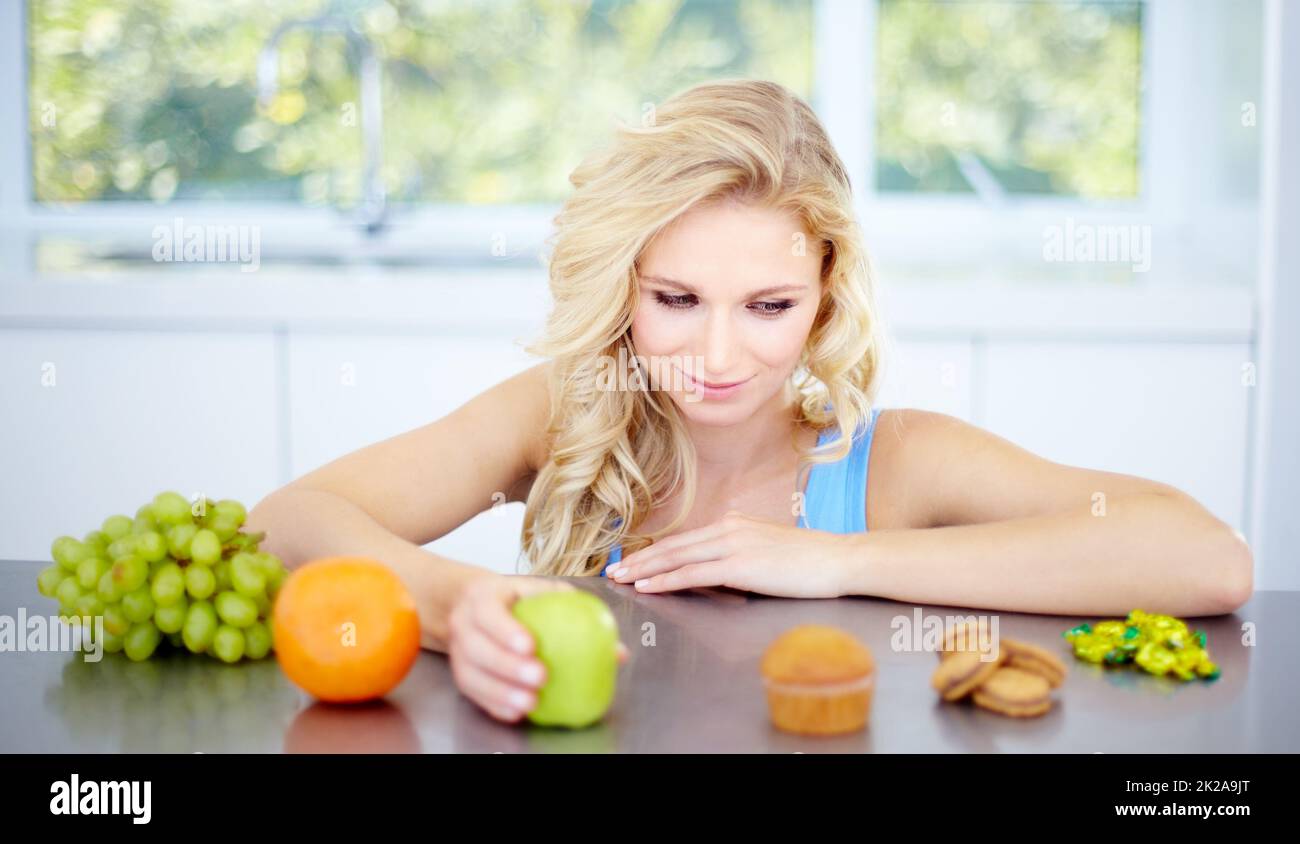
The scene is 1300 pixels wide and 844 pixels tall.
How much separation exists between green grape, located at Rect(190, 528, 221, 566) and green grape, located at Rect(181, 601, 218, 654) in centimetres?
4

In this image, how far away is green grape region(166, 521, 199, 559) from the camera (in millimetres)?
1125

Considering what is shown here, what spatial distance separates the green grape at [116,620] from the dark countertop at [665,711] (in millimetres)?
28

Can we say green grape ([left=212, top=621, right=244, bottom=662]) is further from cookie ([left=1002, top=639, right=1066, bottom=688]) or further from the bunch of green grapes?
cookie ([left=1002, top=639, right=1066, bottom=688])

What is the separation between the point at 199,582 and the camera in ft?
3.61

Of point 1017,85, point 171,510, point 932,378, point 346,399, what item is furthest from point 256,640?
point 1017,85

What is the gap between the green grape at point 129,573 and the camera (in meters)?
1.09

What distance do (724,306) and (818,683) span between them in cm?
68

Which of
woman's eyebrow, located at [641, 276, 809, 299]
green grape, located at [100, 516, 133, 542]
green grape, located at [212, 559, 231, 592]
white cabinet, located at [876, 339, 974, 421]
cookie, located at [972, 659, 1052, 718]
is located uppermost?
woman's eyebrow, located at [641, 276, 809, 299]

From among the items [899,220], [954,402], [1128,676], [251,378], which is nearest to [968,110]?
[899,220]

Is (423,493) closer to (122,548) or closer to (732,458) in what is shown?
(732,458)

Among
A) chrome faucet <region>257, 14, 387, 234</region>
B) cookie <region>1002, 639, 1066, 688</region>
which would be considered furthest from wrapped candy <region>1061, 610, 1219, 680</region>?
chrome faucet <region>257, 14, 387, 234</region>

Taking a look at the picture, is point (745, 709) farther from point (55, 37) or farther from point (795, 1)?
point (55, 37)

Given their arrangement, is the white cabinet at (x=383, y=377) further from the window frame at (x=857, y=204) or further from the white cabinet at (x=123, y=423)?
the window frame at (x=857, y=204)

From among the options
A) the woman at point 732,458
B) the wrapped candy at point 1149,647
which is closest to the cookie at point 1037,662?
the wrapped candy at point 1149,647
